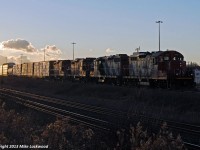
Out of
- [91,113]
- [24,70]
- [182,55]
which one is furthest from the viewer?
[24,70]

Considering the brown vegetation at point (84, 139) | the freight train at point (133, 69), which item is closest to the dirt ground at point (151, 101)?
the freight train at point (133, 69)

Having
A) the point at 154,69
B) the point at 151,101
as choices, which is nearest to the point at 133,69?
the point at 154,69

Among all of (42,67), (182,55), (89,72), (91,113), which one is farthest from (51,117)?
(42,67)

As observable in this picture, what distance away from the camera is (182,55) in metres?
39.8

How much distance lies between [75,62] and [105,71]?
43.0 feet

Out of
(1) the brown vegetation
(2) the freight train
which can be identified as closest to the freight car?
(2) the freight train

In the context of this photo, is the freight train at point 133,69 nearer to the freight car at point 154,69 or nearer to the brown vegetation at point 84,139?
the freight car at point 154,69

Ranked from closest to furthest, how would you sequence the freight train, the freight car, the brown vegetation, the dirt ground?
the brown vegetation
the dirt ground
the freight car
the freight train

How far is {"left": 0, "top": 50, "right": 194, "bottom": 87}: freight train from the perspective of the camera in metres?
38.6

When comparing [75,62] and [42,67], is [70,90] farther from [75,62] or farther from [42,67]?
[42,67]

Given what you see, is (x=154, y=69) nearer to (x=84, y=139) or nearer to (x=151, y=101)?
(x=151, y=101)

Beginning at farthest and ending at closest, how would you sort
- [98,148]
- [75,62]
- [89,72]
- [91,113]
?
[75,62]
[89,72]
[91,113]
[98,148]

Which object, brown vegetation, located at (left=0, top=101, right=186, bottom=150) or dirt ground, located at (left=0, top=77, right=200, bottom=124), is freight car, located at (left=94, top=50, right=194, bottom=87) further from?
brown vegetation, located at (left=0, top=101, right=186, bottom=150)

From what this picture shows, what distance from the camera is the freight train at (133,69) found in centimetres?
3856
